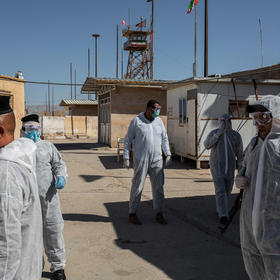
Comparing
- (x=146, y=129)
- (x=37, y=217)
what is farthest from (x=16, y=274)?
(x=146, y=129)

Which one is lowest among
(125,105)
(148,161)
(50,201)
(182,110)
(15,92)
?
(50,201)

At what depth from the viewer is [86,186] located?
30.1 ft

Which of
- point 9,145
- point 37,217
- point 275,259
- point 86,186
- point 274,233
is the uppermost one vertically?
point 9,145

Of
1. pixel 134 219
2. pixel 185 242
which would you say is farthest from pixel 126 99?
pixel 185 242

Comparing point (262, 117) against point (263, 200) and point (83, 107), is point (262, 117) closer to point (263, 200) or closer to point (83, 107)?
point (263, 200)

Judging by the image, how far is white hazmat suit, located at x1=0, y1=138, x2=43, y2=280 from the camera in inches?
64.7

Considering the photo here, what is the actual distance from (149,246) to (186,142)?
8.44 meters

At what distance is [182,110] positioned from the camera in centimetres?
1349

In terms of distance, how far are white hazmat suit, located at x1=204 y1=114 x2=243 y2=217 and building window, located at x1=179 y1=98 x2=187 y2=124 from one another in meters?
7.19

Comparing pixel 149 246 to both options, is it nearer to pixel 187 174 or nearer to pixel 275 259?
pixel 275 259

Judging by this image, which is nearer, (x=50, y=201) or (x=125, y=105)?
(x=50, y=201)

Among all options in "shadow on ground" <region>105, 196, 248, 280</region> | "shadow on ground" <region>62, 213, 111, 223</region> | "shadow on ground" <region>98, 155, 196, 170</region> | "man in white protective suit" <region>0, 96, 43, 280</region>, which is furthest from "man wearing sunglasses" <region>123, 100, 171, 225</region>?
"shadow on ground" <region>98, 155, 196, 170</region>

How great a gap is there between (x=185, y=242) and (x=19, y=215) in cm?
364

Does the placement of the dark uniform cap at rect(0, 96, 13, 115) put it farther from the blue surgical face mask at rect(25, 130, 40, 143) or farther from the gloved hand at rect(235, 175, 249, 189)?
the blue surgical face mask at rect(25, 130, 40, 143)
